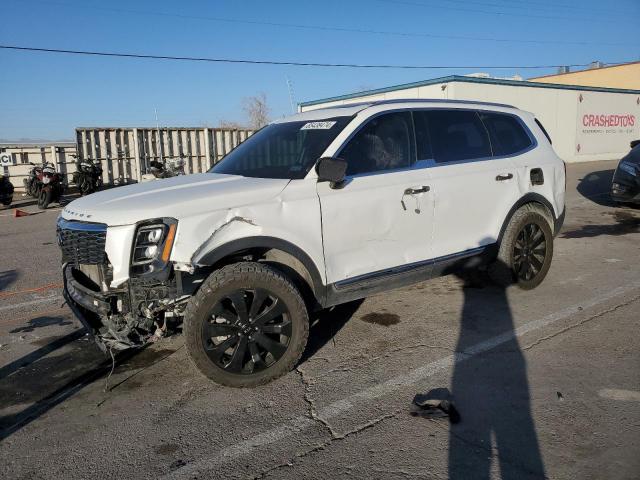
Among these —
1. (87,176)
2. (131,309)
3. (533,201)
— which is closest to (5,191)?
(87,176)

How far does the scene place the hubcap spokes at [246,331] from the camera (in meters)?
3.42

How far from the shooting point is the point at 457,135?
4.86m

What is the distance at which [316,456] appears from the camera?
9.10ft

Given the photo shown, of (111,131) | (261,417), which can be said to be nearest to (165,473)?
(261,417)

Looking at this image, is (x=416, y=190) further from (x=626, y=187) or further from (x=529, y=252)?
(x=626, y=187)

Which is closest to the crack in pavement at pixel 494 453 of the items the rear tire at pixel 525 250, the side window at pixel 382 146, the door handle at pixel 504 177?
the side window at pixel 382 146

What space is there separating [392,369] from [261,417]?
3.53 ft

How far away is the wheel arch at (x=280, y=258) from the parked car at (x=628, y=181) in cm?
872

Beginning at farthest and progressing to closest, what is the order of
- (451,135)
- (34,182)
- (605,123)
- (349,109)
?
Result: 1. (605,123)
2. (34,182)
3. (451,135)
4. (349,109)

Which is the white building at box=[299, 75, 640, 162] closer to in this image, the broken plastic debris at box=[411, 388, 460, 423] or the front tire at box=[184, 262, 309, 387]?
the front tire at box=[184, 262, 309, 387]

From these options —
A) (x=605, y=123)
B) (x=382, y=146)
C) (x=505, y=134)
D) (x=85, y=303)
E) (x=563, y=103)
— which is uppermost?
(x=563, y=103)

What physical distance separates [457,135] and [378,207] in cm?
136

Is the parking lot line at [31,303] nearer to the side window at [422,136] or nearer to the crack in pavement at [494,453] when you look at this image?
the side window at [422,136]

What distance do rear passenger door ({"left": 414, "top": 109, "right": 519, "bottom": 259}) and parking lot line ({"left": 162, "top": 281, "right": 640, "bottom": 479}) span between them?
891mm
